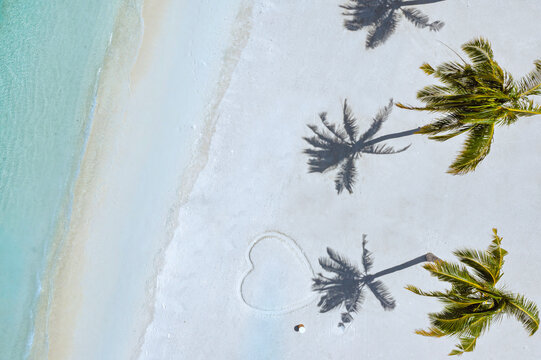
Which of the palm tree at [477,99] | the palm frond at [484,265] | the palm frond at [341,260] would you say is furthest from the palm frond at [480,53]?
the palm frond at [341,260]

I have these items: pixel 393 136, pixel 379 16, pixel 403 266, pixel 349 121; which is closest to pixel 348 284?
pixel 403 266

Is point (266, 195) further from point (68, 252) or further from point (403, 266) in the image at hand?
point (68, 252)

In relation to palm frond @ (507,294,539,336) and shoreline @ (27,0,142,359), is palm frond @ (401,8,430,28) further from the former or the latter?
shoreline @ (27,0,142,359)

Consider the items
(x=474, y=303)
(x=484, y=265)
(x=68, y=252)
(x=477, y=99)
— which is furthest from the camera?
(x=68, y=252)

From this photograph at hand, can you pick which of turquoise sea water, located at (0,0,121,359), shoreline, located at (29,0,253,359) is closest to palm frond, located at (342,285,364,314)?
shoreline, located at (29,0,253,359)

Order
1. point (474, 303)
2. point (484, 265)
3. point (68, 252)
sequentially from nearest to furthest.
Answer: point (474, 303) < point (484, 265) < point (68, 252)

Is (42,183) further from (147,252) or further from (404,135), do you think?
(404,135)
